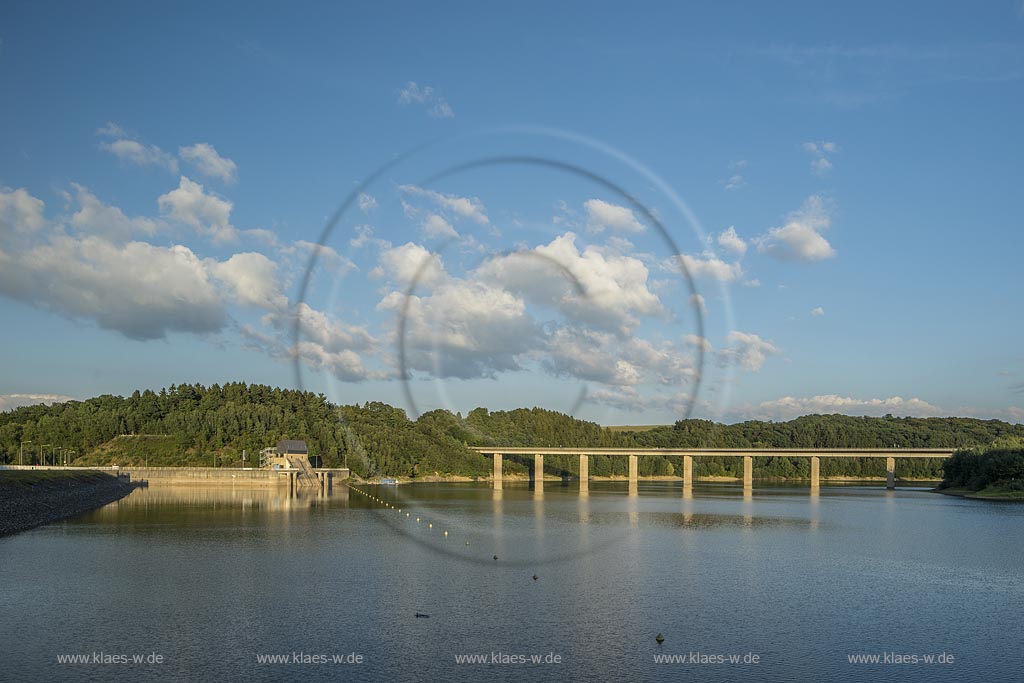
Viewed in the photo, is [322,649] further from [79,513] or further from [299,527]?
[79,513]

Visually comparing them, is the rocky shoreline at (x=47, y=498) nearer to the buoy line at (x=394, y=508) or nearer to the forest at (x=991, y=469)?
the buoy line at (x=394, y=508)

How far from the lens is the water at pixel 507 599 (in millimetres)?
39344

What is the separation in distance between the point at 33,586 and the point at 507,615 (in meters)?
32.1

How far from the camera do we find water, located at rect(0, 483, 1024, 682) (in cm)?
3934

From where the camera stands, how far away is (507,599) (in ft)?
179

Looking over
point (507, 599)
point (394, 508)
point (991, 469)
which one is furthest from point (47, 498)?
point (991, 469)

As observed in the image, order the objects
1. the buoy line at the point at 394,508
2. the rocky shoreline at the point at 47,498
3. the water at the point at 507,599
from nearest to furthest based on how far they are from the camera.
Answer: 1. the water at the point at 507,599
2. the buoy line at the point at 394,508
3. the rocky shoreline at the point at 47,498

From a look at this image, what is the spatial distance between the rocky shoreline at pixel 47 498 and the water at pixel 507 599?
7143mm

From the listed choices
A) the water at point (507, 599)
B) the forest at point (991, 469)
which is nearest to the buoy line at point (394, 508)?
the water at point (507, 599)

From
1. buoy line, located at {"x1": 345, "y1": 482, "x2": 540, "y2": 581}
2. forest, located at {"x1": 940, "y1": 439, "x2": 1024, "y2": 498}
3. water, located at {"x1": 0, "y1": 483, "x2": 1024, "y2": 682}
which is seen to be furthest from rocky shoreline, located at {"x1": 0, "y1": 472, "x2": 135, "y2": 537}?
forest, located at {"x1": 940, "y1": 439, "x2": 1024, "y2": 498}

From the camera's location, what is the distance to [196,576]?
60750mm

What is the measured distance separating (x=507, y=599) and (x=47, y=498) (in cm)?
9232

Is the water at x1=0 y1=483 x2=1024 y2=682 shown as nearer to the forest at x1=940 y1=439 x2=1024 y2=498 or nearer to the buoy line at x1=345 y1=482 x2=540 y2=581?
the buoy line at x1=345 y1=482 x2=540 y2=581

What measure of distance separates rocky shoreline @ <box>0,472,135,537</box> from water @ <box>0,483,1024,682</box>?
7.14m
